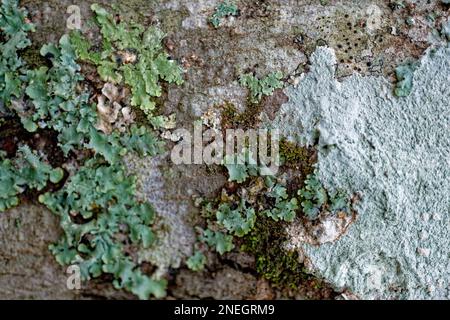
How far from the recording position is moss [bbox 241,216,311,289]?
82.0 inches

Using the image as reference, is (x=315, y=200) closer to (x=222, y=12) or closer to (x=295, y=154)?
(x=295, y=154)

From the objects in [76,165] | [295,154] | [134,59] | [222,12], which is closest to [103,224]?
[76,165]

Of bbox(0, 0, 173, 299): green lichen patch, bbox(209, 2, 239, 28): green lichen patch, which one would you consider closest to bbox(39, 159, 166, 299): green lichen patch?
bbox(0, 0, 173, 299): green lichen patch

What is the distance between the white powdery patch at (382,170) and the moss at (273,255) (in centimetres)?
5

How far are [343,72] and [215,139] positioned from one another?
51 centimetres

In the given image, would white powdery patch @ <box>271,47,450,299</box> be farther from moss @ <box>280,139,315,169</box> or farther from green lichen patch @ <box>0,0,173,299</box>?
green lichen patch @ <box>0,0,173,299</box>

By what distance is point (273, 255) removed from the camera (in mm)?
2096

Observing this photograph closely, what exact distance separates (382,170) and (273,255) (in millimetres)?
478

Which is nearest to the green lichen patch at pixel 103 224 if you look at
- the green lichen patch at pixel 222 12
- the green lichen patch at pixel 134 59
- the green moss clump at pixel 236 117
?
the green lichen patch at pixel 134 59

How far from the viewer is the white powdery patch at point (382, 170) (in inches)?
83.7

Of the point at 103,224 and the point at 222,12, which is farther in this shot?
the point at 222,12

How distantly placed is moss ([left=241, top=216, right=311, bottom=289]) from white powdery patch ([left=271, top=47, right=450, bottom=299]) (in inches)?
2.0

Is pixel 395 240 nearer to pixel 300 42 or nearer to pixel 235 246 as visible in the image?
pixel 235 246
